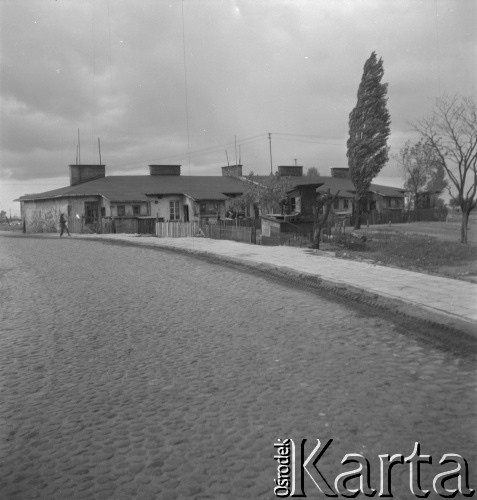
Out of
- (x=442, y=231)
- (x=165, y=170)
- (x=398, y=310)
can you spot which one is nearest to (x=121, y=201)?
(x=165, y=170)

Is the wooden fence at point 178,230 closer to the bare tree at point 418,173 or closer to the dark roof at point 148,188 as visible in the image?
the dark roof at point 148,188

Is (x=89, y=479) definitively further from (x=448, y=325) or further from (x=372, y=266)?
(x=372, y=266)

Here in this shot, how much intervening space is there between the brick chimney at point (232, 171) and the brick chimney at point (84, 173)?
1313cm

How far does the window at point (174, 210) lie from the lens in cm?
4769

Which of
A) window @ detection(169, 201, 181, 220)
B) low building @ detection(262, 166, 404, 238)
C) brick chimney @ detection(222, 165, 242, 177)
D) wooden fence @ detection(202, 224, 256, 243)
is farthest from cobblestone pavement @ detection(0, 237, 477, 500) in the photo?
brick chimney @ detection(222, 165, 242, 177)

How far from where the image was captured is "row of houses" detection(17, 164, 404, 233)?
4341cm

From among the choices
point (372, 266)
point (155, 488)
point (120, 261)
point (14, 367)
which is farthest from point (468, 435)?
point (120, 261)

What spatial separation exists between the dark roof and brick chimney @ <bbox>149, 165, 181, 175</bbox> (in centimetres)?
97

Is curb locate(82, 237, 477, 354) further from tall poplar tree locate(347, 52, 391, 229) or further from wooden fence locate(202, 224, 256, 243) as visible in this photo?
tall poplar tree locate(347, 52, 391, 229)

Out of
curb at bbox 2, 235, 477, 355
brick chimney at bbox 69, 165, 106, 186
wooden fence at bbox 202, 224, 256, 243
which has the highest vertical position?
brick chimney at bbox 69, 165, 106, 186

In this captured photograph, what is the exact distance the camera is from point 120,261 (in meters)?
16.9

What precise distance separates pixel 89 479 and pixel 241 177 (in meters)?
54.1

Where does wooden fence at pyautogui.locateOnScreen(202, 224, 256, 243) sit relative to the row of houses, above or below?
below

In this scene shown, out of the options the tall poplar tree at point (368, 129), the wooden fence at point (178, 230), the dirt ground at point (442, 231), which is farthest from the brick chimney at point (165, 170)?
the wooden fence at point (178, 230)
